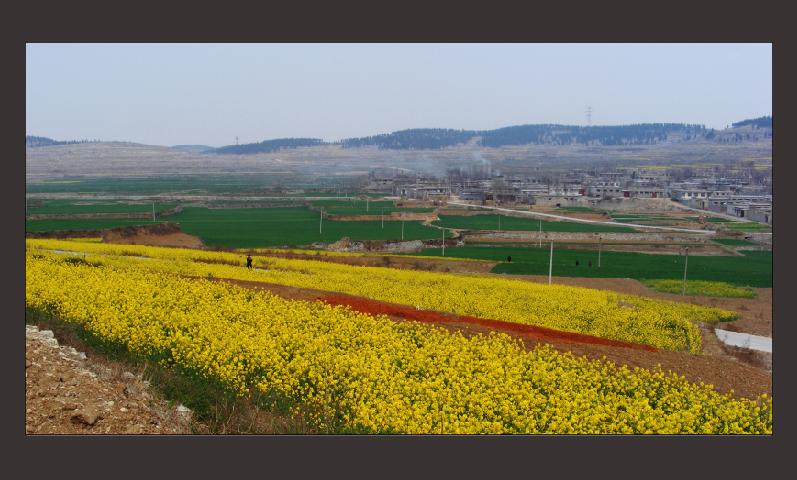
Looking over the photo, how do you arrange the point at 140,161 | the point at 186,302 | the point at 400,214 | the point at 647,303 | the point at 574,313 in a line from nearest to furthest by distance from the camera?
the point at 186,302, the point at 574,313, the point at 647,303, the point at 400,214, the point at 140,161

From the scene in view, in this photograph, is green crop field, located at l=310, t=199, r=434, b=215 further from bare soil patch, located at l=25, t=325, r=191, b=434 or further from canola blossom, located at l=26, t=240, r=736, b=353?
bare soil patch, located at l=25, t=325, r=191, b=434

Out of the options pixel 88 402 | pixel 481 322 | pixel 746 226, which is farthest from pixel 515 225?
pixel 88 402

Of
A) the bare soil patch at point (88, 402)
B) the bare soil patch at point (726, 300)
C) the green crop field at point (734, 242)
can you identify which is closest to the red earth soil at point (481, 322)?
the bare soil patch at point (88, 402)

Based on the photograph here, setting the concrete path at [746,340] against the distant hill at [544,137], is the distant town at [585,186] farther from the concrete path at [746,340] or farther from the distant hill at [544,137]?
the concrete path at [746,340]

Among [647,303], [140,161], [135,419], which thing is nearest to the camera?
[135,419]

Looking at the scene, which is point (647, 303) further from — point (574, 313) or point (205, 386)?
point (205, 386)

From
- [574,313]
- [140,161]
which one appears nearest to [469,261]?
[574,313]

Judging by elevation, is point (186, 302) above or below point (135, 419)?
above
